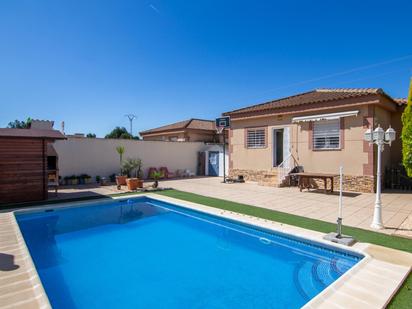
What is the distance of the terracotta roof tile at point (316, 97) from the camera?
13.9 m

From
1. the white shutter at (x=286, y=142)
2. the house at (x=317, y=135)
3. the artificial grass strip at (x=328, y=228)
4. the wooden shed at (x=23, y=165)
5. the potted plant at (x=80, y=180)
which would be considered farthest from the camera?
the potted plant at (x=80, y=180)

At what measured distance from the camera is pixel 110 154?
19297 millimetres

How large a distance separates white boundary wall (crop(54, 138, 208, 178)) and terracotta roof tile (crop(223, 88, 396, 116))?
6099 millimetres

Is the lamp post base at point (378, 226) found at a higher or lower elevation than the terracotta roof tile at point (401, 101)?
lower

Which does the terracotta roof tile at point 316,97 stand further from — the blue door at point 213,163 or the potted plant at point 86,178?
the potted plant at point 86,178

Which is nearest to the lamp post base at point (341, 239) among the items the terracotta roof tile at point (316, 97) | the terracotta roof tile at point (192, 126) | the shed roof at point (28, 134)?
the terracotta roof tile at point (316, 97)

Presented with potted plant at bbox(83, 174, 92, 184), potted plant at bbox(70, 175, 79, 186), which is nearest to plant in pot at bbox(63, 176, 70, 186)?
potted plant at bbox(70, 175, 79, 186)

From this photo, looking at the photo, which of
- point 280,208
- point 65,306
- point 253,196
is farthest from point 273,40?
point 65,306

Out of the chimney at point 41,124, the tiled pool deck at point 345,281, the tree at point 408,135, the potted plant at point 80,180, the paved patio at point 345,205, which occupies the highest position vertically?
the chimney at point 41,124

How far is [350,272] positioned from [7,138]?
1273 centimetres

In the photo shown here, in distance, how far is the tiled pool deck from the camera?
144 inches

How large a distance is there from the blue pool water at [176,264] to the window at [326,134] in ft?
31.2

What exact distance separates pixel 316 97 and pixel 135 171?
→ 14202mm

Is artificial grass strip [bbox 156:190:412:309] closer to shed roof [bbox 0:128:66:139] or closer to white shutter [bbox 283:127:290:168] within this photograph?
shed roof [bbox 0:128:66:139]
